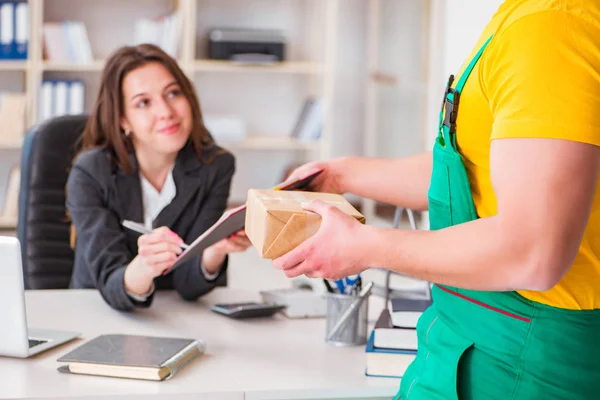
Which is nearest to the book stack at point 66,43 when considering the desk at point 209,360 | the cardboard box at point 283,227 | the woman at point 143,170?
the woman at point 143,170

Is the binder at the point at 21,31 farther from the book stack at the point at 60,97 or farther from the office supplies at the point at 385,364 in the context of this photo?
the office supplies at the point at 385,364

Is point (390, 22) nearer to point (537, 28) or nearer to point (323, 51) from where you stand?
point (323, 51)

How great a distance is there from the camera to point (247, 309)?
194 centimetres

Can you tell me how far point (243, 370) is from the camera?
5.23ft

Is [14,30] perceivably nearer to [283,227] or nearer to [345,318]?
[345,318]

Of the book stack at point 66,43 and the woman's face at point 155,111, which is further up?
the book stack at point 66,43

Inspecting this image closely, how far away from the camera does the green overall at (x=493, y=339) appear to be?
1153 millimetres


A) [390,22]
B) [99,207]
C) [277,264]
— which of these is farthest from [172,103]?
[390,22]

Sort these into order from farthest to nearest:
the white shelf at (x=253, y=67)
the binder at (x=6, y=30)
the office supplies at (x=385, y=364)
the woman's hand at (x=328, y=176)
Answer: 1. the white shelf at (x=253, y=67)
2. the binder at (x=6, y=30)
3. the woman's hand at (x=328, y=176)
4. the office supplies at (x=385, y=364)

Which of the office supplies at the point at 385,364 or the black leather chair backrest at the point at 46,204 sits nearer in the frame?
the office supplies at the point at 385,364

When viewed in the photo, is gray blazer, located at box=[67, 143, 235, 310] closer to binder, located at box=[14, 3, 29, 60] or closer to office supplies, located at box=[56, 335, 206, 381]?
office supplies, located at box=[56, 335, 206, 381]

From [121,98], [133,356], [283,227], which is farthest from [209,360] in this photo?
[121,98]

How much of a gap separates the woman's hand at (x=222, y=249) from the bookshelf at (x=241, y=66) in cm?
325

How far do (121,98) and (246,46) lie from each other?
2955mm
